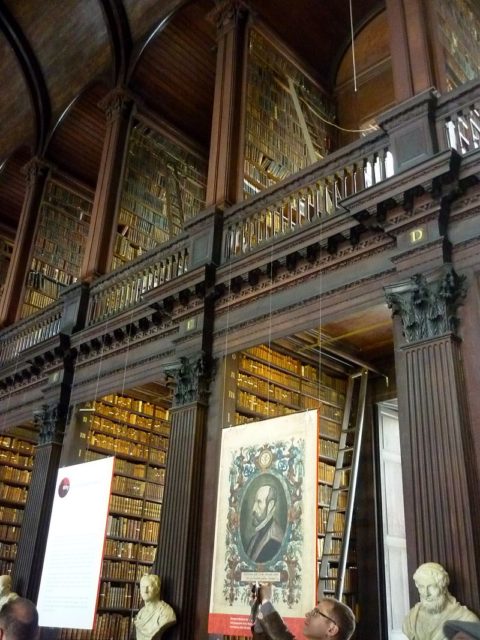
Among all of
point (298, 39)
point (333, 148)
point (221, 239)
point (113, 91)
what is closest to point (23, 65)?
point (113, 91)

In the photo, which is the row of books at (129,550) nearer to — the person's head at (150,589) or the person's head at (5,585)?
the person's head at (5,585)

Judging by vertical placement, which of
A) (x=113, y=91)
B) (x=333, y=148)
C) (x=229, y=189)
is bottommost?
(x=229, y=189)

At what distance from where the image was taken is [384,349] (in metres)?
6.82

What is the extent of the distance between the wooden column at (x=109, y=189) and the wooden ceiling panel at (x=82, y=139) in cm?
118

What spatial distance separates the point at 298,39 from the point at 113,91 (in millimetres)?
2668

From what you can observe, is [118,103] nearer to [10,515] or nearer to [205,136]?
[205,136]

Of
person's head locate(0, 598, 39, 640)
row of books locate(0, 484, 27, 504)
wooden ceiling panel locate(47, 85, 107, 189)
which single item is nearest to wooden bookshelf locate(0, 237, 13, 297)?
wooden ceiling panel locate(47, 85, 107, 189)

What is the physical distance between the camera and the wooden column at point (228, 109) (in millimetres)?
6844

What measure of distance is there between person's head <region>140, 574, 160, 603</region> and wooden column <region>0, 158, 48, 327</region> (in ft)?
19.1

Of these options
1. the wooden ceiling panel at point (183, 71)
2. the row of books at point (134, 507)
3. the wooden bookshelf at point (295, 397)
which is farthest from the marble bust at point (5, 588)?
the wooden ceiling panel at point (183, 71)

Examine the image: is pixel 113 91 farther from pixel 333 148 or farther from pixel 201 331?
pixel 201 331

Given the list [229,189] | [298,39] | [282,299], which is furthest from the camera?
[298,39]

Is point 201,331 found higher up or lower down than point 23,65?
lower down

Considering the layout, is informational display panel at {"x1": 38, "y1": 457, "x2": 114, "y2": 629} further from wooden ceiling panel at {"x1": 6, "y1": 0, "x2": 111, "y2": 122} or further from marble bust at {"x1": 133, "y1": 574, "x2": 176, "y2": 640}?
wooden ceiling panel at {"x1": 6, "y1": 0, "x2": 111, "y2": 122}
